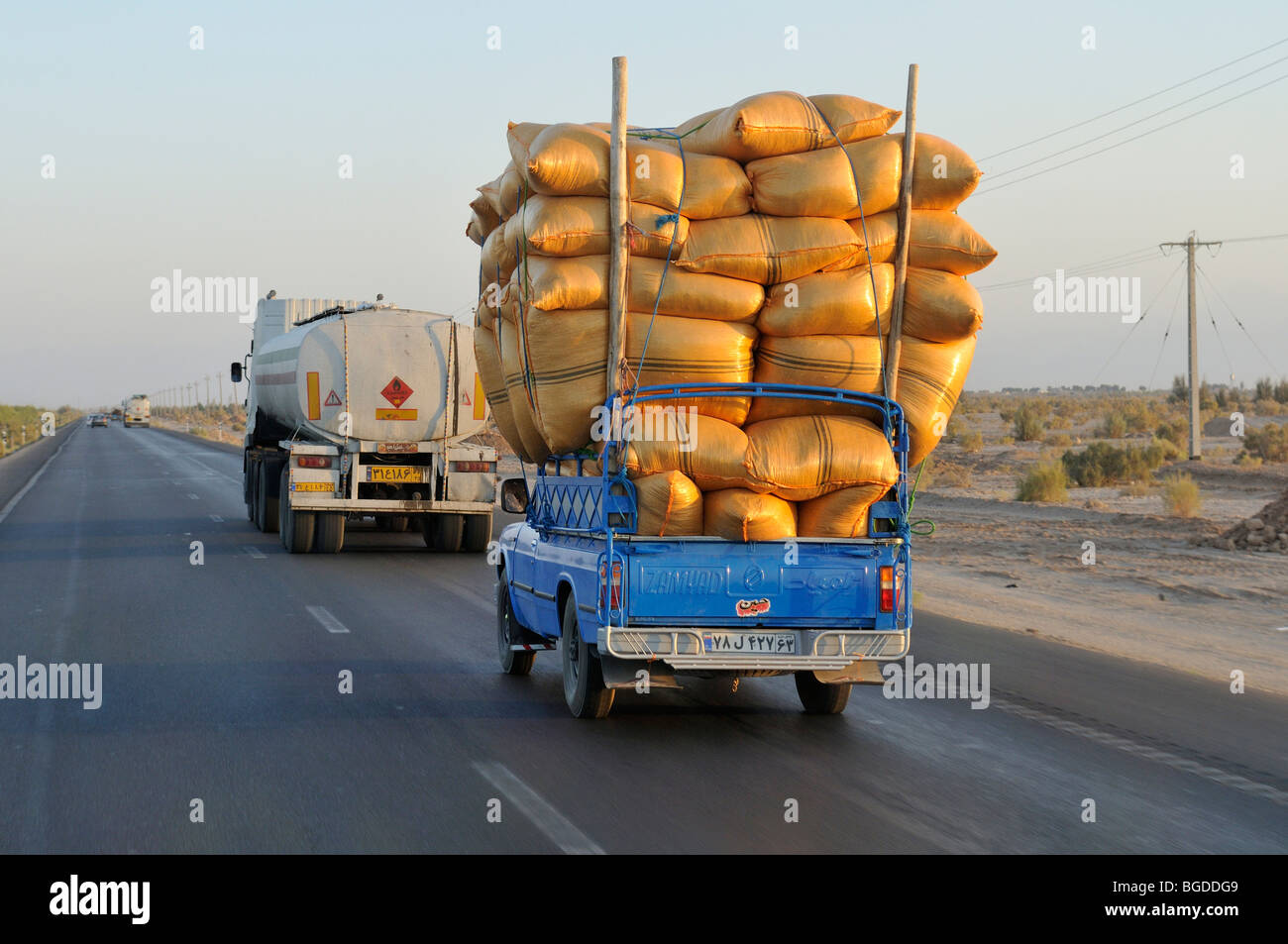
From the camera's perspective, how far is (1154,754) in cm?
816

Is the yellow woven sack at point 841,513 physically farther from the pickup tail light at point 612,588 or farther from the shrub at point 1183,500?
the shrub at point 1183,500

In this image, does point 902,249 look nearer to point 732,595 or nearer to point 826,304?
point 826,304

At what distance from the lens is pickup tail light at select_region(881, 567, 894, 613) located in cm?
830

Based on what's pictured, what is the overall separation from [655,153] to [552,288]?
3.44ft

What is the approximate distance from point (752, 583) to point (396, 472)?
12952 mm

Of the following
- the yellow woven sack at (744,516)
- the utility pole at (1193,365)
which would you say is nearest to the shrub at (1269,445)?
the utility pole at (1193,365)

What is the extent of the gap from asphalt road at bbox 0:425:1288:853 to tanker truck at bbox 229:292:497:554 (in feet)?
21.3

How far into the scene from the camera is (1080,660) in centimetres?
1173

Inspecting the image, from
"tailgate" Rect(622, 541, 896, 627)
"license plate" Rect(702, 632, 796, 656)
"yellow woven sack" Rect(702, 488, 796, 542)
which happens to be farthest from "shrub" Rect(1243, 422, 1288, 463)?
"license plate" Rect(702, 632, 796, 656)

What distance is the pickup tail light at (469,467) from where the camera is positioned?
2058cm

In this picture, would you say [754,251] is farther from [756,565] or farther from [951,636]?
[951,636]

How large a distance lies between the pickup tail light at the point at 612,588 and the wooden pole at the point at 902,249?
2.04 m

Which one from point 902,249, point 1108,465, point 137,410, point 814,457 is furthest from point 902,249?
point 137,410
